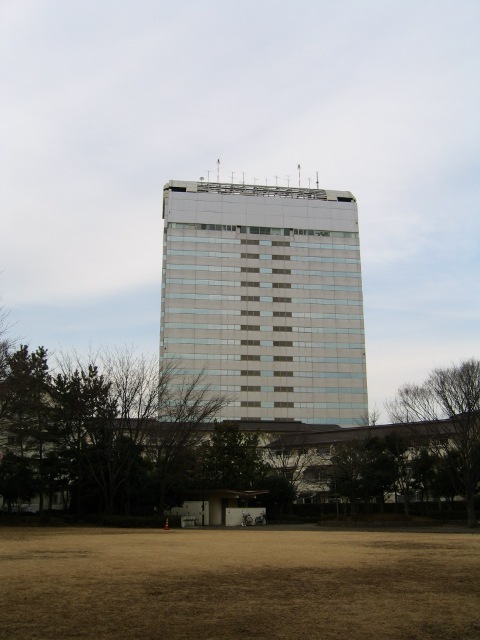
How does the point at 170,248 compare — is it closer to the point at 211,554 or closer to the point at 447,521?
the point at 447,521

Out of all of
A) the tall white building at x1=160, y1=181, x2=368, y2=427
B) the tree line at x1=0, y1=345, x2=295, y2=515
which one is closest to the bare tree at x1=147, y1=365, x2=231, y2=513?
the tree line at x1=0, y1=345, x2=295, y2=515

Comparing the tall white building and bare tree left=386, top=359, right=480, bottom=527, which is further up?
the tall white building

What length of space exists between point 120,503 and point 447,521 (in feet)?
80.9

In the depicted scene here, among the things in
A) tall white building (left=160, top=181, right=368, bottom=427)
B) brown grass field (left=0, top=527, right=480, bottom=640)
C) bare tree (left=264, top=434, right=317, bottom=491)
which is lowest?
brown grass field (left=0, top=527, right=480, bottom=640)

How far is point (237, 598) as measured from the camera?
33.4 feet

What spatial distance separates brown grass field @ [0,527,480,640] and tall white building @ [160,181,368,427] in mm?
78270

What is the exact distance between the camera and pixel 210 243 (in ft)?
334

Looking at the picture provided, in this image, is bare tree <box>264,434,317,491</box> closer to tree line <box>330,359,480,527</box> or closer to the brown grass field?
tree line <box>330,359,480,527</box>

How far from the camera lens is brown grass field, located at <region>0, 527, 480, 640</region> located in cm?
801

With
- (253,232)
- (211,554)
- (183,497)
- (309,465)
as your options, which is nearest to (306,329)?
(253,232)

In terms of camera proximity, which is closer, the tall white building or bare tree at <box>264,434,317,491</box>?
bare tree at <box>264,434,317,491</box>

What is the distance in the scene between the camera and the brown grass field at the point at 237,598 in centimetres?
801

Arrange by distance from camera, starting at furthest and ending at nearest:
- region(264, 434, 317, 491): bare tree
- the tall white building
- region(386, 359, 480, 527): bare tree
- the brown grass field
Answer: the tall white building
region(264, 434, 317, 491): bare tree
region(386, 359, 480, 527): bare tree
the brown grass field

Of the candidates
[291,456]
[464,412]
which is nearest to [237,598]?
[464,412]
